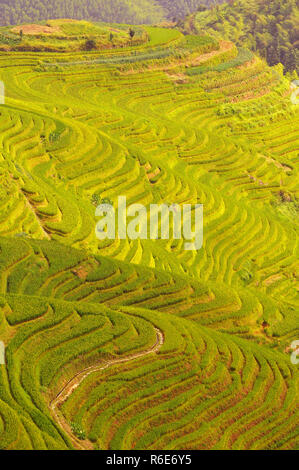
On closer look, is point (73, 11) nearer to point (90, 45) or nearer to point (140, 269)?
point (90, 45)

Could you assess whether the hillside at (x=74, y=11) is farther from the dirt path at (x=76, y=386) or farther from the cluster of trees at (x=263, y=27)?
the dirt path at (x=76, y=386)

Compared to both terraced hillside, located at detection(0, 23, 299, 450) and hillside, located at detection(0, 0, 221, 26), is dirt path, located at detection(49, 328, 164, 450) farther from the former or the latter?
hillside, located at detection(0, 0, 221, 26)

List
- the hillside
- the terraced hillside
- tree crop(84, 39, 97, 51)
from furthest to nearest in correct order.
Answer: the hillside → tree crop(84, 39, 97, 51) → the terraced hillside

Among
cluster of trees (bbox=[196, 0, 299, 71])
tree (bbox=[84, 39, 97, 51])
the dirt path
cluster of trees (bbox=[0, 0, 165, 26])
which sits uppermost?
cluster of trees (bbox=[0, 0, 165, 26])

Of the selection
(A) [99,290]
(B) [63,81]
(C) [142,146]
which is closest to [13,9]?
(B) [63,81]

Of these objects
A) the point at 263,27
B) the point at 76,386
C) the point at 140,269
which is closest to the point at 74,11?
the point at 263,27

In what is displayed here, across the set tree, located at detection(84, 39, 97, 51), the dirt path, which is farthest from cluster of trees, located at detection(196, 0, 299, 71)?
the dirt path
